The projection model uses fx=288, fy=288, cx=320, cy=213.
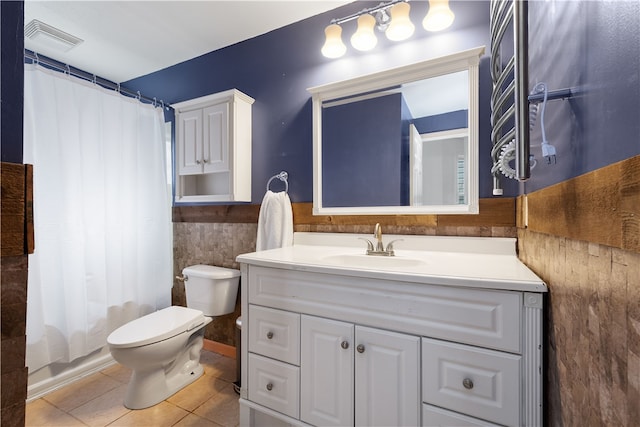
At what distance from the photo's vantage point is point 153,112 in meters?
2.23

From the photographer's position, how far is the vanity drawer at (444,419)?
0.89 meters

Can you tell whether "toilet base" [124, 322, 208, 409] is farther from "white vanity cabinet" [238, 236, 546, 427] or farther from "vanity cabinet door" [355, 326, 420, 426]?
"vanity cabinet door" [355, 326, 420, 426]

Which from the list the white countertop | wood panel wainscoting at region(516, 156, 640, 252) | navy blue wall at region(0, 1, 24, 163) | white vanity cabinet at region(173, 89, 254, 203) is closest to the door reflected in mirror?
the white countertop

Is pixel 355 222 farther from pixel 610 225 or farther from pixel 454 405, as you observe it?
pixel 610 225

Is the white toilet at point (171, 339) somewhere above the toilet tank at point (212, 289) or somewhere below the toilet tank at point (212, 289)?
below

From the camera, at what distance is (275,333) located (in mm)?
1240

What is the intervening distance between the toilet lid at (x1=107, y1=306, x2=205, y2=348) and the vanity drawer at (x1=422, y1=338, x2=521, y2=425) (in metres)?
1.30

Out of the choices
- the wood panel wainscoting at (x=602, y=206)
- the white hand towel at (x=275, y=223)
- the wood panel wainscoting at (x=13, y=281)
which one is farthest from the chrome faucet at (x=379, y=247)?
the wood panel wainscoting at (x=13, y=281)

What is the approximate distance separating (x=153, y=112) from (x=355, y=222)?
1800 millimetres

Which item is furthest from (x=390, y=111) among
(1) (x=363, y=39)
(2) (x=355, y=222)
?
(2) (x=355, y=222)

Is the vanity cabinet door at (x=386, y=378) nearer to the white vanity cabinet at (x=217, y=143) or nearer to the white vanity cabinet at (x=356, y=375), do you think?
the white vanity cabinet at (x=356, y=375)

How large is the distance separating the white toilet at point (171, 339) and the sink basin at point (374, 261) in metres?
Result: 0.85

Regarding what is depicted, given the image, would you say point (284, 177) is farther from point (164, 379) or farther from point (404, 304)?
point (164, 379)

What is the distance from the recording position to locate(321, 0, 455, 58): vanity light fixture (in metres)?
1.39
